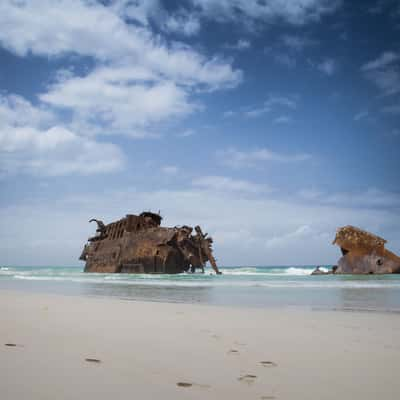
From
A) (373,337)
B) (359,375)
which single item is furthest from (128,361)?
(373,337)

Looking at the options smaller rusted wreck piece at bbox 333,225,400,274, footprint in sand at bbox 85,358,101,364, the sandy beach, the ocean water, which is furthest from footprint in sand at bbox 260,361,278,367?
smaller rusted wreck piece at bbox 333,225,400,274

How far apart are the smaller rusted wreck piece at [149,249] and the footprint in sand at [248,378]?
2335 cm

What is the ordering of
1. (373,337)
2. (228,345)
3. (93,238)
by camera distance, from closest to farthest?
(228,345) < (373,337) < (93,238)

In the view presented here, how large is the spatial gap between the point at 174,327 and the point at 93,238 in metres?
29.3

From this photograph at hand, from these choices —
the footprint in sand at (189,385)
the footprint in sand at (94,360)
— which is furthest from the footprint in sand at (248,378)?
the footprint in sand at (94,360)

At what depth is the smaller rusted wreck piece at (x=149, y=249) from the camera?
26328mm

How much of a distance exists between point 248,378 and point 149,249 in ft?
80.5

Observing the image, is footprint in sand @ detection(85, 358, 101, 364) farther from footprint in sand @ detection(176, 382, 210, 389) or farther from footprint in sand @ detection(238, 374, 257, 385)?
footprint in sand @ detection(238, 374, 257, 385)

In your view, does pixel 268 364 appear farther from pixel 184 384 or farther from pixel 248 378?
pixel 184 384

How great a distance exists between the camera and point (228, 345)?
3789 millimetres

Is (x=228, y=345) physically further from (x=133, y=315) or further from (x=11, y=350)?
(x=133, y=315)

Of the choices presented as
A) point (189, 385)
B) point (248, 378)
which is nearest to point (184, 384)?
point (189, 385)

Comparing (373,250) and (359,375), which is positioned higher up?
(373,250)

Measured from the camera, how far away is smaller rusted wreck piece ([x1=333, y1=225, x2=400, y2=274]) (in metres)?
23.2
